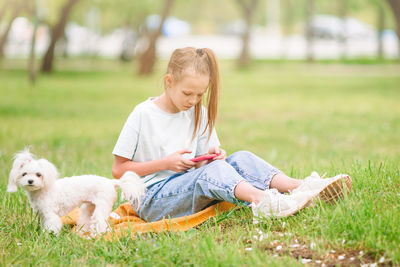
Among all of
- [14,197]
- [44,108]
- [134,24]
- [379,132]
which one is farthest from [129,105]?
[134,24]

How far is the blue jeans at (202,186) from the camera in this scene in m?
3.40

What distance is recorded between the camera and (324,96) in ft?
46.9

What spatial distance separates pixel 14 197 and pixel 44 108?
7.73m

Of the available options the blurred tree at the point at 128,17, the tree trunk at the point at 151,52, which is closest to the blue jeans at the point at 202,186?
the tree trunk at the point at 151,52

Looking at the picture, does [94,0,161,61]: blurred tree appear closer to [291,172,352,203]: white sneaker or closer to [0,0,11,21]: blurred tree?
[0,0,11,21]: blurred tree

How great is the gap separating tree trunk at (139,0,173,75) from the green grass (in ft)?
2.13

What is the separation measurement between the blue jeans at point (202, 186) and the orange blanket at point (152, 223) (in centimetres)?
6

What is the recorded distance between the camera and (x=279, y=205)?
129 inches

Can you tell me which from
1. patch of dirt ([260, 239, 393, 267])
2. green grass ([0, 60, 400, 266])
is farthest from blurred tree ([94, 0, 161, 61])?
patch of dirt ([260, 239, 393, 267])

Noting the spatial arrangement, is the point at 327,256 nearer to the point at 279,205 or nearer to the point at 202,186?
the point at 279,205

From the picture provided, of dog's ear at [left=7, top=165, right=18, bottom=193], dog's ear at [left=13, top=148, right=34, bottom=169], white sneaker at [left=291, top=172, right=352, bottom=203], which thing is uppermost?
dog's ear at [left=13, top=148, right=34, bottom=169]

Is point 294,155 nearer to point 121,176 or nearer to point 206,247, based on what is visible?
point 121,176

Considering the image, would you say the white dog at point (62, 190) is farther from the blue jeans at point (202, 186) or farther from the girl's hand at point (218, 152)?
the girl's hand at point (218, 152)

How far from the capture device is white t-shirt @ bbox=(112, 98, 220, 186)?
3.67 meters
